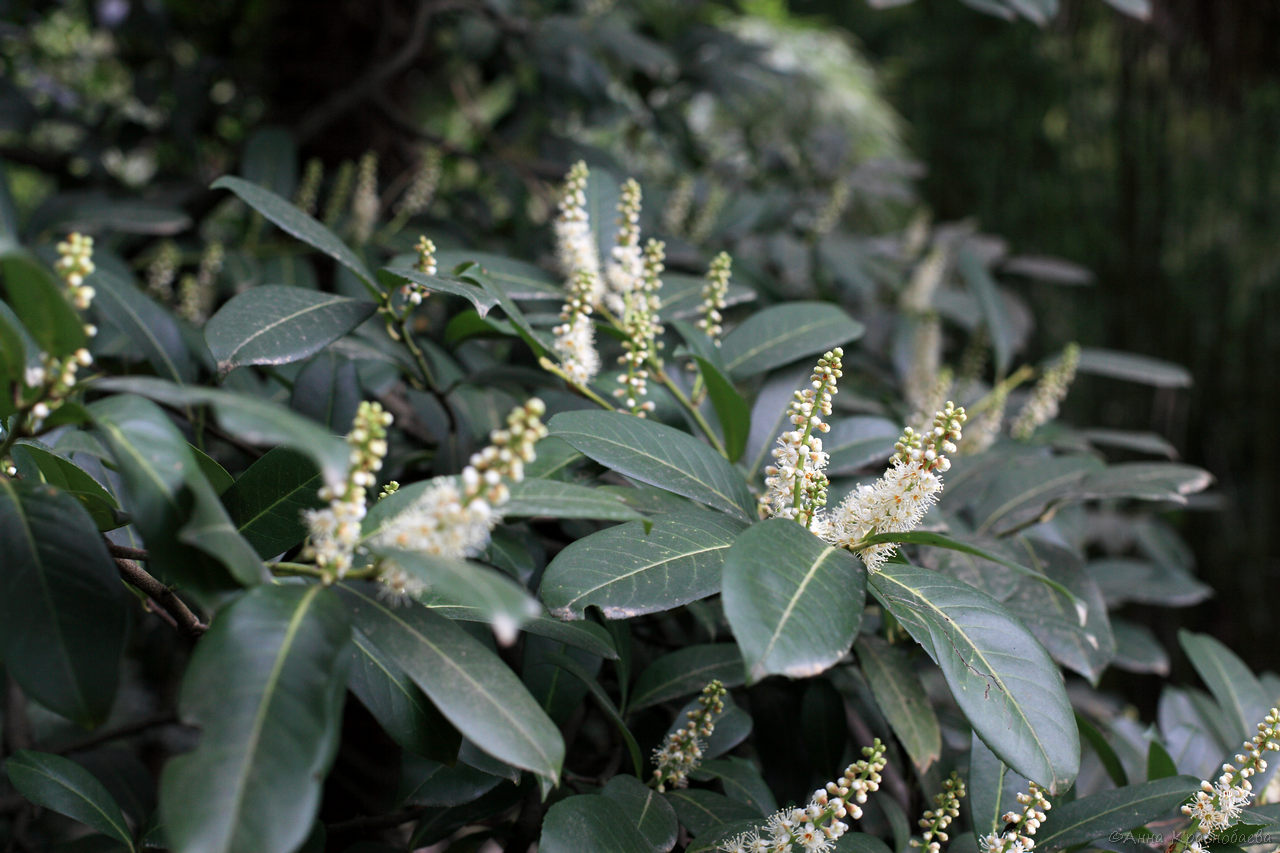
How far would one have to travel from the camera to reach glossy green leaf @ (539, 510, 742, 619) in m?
0.52

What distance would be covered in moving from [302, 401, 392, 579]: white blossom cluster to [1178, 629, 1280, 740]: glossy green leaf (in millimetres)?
811

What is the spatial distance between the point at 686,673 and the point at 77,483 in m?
0.47

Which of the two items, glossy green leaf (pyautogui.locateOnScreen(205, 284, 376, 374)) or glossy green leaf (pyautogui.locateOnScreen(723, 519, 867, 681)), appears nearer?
glossy green leaf (pyautogui.locateOnScreen(723, 519, 867, 681))

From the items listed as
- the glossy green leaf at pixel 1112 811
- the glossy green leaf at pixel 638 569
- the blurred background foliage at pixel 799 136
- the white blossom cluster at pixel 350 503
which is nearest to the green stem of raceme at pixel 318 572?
the white blossom cluster at pixel 350 503

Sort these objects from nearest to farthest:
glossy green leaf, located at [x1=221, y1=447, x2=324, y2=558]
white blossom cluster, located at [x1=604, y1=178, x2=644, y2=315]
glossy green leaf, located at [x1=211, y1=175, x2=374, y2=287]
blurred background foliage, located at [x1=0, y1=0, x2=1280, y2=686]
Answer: glossy green leaf, located at [x1=221, y1=447, x2=324, y2=558] < glossy green leaf, located at [x1=211, y1=175, x2=374, y2=287] < white blossom cluster, located at [x1=604, y1=178, x2=644, y2=315] < blurred background foliage, located at [x1=0, y1=0, x2=1280, y2=686]

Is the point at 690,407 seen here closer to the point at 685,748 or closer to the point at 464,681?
the point at 685,748

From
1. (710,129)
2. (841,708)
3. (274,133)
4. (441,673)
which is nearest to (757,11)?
(710,129)

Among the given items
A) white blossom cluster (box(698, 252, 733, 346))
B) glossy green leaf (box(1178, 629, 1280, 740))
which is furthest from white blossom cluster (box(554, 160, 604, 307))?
glossy green leaf (box(1178, 629, 1280, 740))

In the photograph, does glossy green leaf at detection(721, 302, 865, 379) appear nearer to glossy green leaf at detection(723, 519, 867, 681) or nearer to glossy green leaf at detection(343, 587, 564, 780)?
glossy green leaf at detection(723, 519, 867, 681)

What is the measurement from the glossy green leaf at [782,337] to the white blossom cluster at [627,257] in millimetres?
116

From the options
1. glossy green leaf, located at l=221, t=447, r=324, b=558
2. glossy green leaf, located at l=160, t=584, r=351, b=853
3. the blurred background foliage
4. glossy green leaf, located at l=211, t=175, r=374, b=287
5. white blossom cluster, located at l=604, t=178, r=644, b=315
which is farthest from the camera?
the blurred background foliage

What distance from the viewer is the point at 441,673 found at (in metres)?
0.44

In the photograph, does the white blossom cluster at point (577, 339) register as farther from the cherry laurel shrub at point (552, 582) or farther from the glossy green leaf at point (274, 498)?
Answer: the glossy green leaf at point (274, 498)

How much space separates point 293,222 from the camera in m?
0.68
